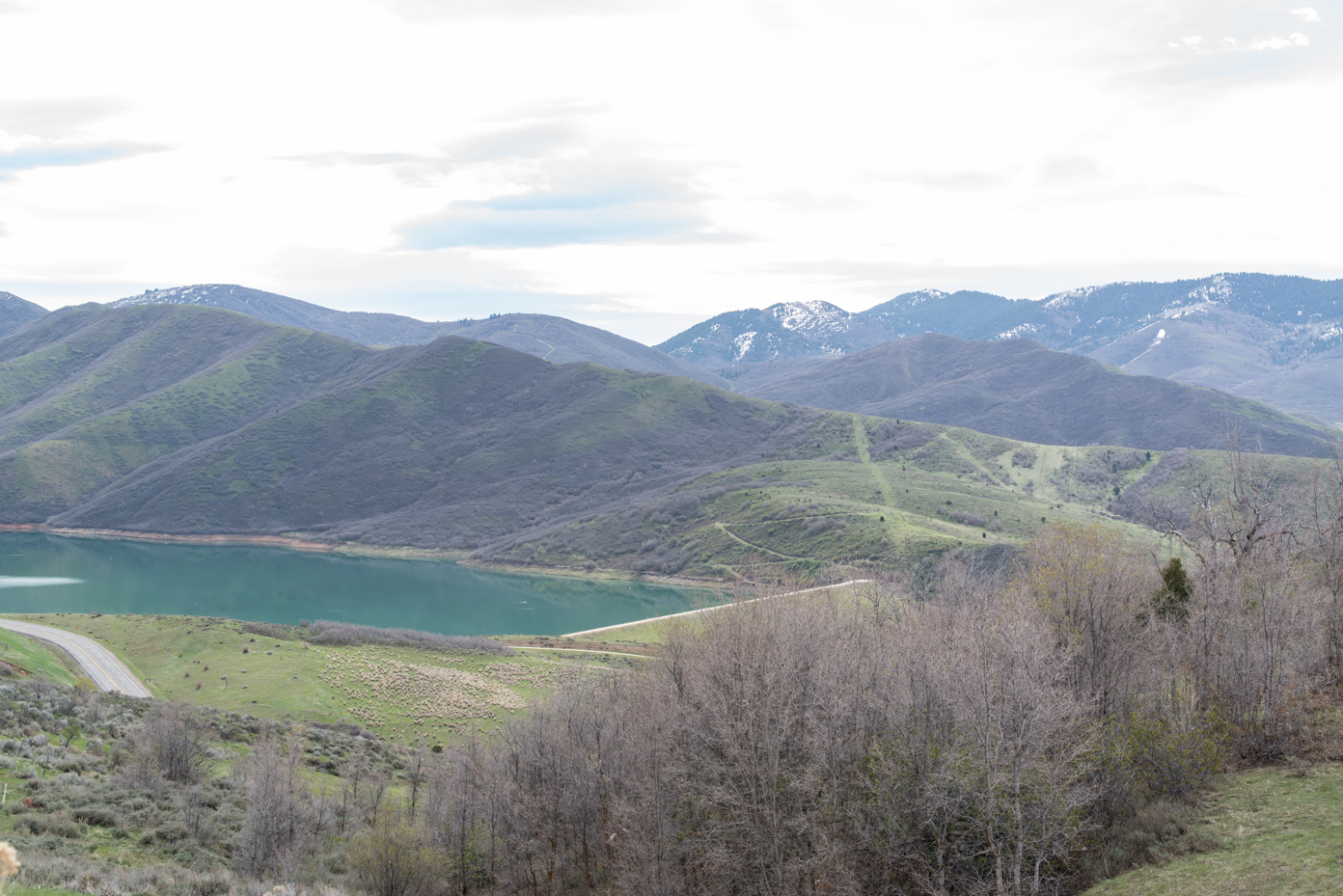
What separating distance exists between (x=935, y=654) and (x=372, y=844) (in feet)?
59.0

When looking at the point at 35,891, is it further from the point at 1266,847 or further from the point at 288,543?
the point at 288,543

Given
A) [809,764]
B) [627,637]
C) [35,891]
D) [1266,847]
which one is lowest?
[627,637]

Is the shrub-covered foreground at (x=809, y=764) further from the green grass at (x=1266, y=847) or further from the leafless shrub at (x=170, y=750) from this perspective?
the green grass at (x=1266, y=847)

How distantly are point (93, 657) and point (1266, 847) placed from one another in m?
64.2

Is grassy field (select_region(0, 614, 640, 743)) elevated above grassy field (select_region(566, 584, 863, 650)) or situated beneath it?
elevated above

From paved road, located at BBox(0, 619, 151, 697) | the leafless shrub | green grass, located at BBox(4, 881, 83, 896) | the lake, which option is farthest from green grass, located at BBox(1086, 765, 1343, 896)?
the lake

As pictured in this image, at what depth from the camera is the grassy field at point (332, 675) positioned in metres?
48.8

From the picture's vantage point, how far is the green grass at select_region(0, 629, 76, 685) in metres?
44.7

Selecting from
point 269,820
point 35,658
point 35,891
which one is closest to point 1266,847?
point 35,891

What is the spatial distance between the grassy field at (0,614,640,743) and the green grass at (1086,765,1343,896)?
1264 inches

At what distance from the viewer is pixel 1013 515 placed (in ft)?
415

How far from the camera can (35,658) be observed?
1927 inches

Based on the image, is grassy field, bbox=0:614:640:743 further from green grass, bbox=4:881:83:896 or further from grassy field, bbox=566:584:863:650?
green grass, bbox=4:881:83:896

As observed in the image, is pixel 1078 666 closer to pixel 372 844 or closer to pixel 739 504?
pixel 372 844
